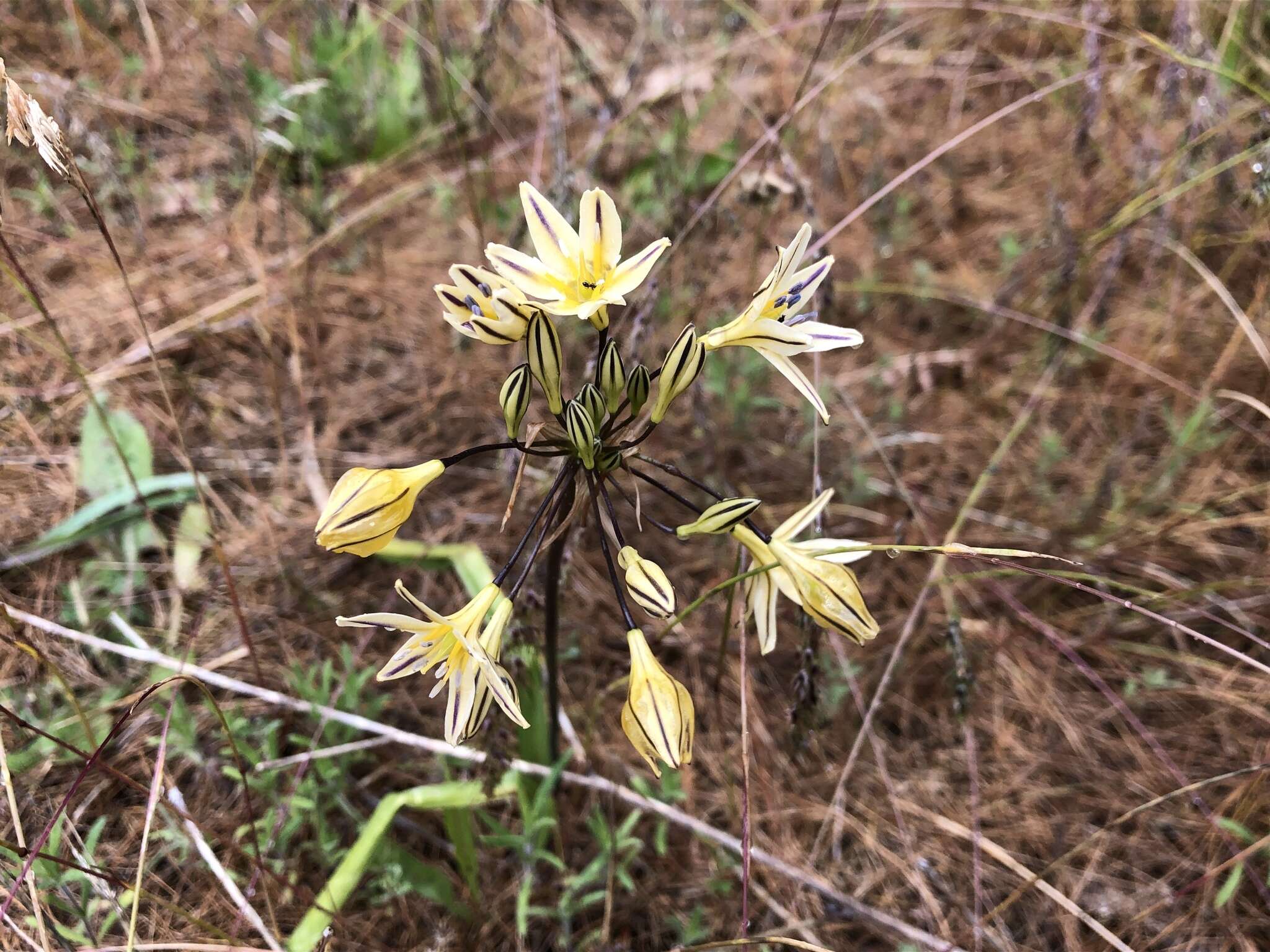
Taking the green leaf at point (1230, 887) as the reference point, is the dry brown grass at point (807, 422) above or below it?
above

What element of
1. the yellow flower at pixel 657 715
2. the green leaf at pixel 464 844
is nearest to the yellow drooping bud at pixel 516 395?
the yellow flower at pixel 657 715

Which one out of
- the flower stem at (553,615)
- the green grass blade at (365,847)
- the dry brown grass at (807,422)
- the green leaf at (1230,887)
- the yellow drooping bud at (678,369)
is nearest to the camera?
the yellow drooping bud at (678,369)

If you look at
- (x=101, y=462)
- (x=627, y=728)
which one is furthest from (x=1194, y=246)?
(x=101, y=462)

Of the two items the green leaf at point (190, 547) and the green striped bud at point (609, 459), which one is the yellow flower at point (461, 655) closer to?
the green striped bud at point (609, 459)

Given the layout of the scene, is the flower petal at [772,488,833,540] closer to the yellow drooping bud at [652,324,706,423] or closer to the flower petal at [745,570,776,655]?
the flower petal at [745,570,776,655]

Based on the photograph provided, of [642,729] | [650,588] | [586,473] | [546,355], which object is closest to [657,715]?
[642,729]

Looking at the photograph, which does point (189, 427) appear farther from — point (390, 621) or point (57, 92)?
point (390, 621)

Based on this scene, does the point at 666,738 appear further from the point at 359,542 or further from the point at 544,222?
the point at 544,222
